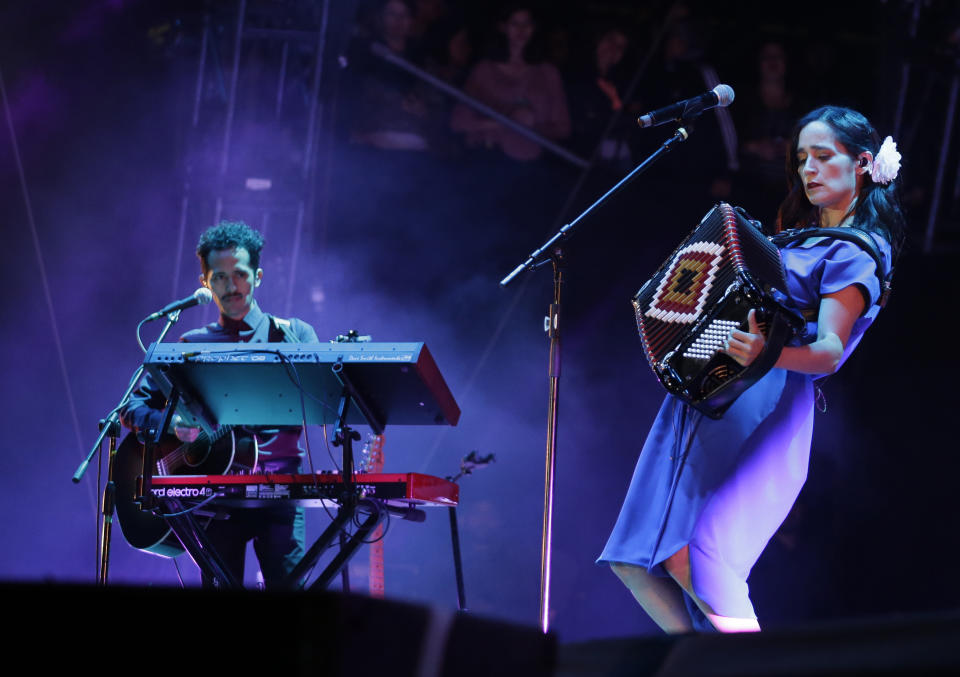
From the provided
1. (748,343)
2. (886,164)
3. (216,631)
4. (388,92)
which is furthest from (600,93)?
(216,631)

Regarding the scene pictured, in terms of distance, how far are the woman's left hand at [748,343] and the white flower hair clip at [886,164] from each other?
823 mm

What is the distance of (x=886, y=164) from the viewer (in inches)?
106

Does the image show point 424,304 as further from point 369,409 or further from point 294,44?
point 369,409

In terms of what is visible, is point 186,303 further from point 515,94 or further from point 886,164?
point 515,94

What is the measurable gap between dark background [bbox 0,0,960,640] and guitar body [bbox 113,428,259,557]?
1.86 meters

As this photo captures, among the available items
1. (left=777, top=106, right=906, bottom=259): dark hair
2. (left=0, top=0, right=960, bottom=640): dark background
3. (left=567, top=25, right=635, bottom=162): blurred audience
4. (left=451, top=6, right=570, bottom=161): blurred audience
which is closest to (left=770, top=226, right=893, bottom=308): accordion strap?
(left=777, top=106, right=906, bottom=259): dark hair

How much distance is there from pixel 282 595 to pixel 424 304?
5742 millimetres

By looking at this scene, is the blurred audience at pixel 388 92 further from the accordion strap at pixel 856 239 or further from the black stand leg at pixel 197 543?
the accordion strap at pixel 856 239

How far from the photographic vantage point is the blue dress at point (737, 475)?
2.41 metres

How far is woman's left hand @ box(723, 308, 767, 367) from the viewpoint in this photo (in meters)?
2.23

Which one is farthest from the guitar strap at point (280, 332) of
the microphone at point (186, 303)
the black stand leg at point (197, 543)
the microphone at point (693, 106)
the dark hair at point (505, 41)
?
the dark hair at point (505, 41)

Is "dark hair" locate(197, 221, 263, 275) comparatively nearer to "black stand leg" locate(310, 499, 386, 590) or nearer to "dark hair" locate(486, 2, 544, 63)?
"black stand leg" locate(310, 499, 386, 590)

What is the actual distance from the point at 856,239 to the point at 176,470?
2620 millimetres

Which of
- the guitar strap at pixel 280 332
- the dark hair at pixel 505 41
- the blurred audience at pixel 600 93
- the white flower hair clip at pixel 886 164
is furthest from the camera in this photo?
the dark hair at pixel 505 41
